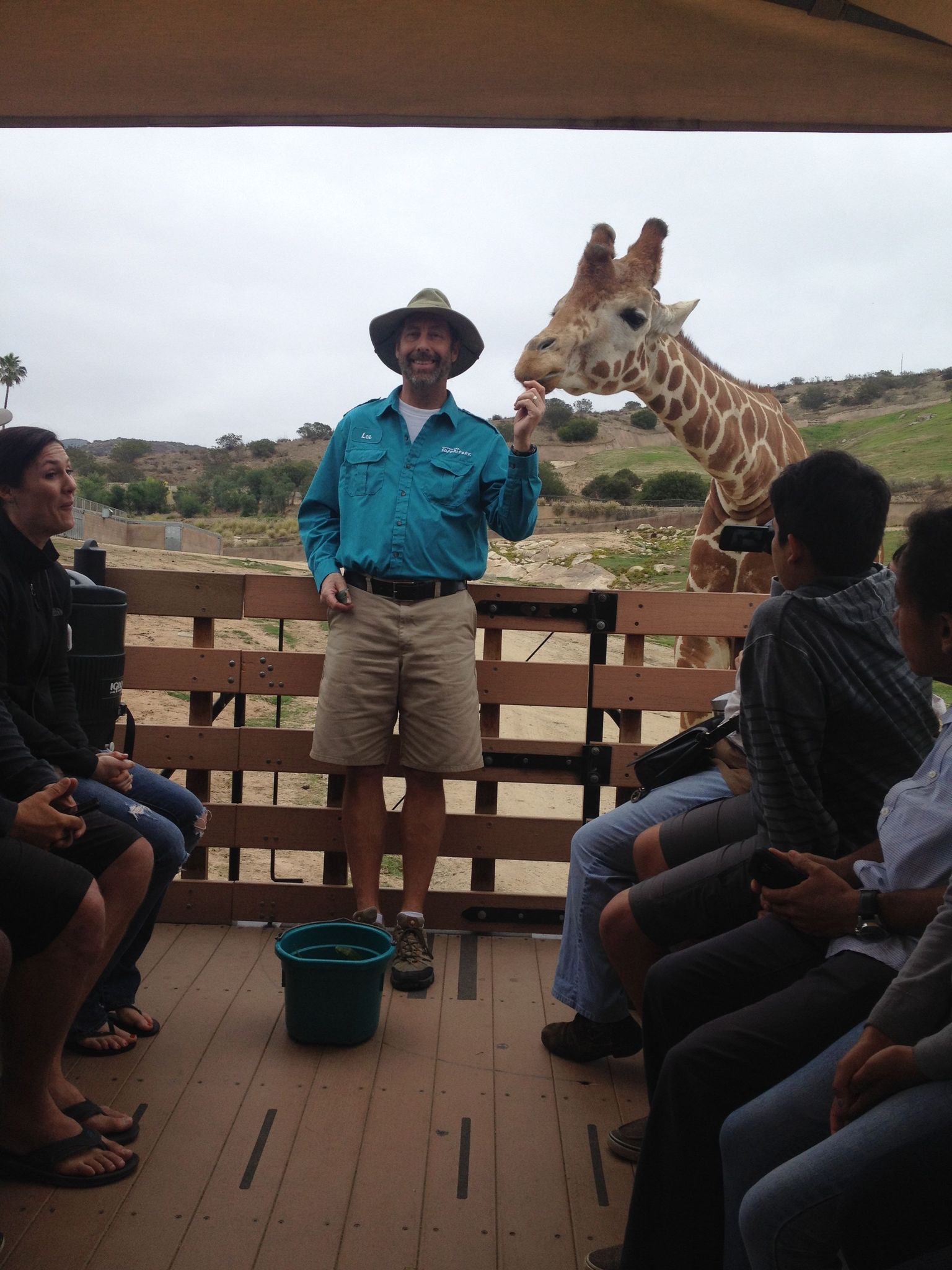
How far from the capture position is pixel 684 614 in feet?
10.8

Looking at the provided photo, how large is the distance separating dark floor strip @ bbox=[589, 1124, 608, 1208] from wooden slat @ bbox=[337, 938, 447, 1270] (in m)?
0.34

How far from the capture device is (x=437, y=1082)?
238 cm

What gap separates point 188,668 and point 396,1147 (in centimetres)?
173

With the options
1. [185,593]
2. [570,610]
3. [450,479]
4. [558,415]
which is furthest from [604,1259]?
[558,415]

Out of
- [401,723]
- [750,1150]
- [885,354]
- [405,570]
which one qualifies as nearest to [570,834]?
[401,723]

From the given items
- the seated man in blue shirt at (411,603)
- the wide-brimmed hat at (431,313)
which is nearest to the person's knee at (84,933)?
the seated man in blue shirt at (411,603)

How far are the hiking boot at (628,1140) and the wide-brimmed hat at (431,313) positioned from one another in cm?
231

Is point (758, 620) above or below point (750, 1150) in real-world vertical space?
above

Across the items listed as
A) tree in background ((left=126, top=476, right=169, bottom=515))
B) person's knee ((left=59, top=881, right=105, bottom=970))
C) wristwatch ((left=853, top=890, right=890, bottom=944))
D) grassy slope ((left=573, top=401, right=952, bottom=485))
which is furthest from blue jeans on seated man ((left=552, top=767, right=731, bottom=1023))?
tree in background ((left=126, top=476, right=169, bottom=515))

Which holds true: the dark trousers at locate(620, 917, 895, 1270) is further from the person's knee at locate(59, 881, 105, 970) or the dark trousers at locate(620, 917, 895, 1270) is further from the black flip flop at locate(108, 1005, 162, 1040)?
the black flip flop at locate(108, 1005, 162, 1040)

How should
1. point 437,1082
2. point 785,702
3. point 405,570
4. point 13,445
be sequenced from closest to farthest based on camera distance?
point 785,702, point 13,445, point 437,1082, point 405,570

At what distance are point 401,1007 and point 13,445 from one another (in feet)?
5.77

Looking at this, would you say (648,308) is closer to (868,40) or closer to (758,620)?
(868,40)

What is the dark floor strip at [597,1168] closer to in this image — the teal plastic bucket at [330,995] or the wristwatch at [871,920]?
the teal plastic bucket at [330,995]
